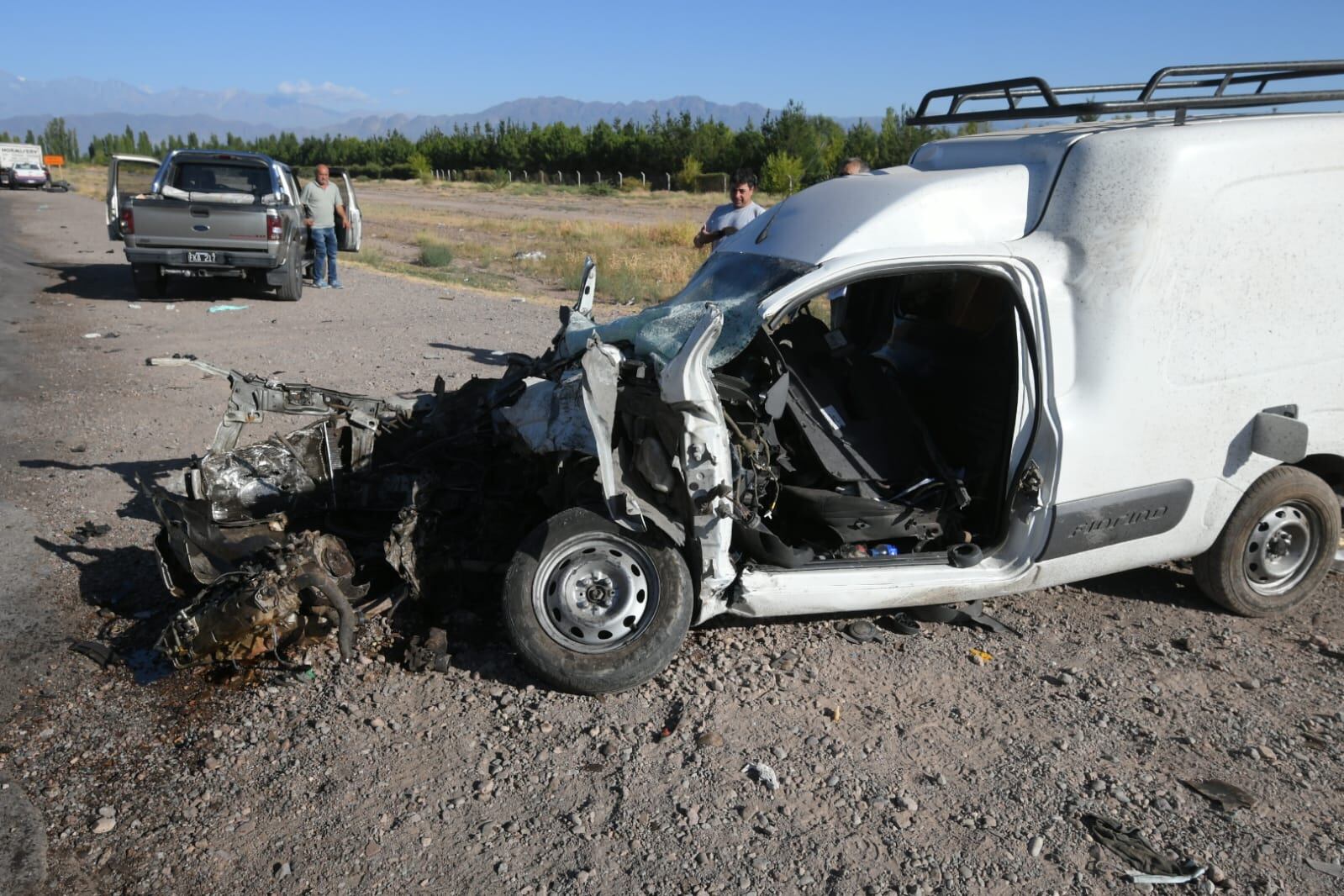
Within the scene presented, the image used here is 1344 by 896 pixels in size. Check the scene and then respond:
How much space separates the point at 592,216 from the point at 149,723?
1448 inches

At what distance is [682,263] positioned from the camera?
19.3m

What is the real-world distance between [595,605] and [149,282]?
12748 mm

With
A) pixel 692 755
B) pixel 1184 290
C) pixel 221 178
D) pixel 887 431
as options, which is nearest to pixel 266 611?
pixel 692 755

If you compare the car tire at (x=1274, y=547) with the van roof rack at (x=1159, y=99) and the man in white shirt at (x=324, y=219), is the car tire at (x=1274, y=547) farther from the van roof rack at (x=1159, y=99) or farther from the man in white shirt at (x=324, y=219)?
the man in white shirt at (x=324, y=219)

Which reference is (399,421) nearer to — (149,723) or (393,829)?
(149,723)

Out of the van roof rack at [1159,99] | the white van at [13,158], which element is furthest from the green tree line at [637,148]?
the van roof rack at [1159,99]

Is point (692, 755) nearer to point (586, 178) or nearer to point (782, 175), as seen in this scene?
point (782, 175)

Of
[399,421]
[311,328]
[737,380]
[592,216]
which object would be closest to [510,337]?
[311,328]

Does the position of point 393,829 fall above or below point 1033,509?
below

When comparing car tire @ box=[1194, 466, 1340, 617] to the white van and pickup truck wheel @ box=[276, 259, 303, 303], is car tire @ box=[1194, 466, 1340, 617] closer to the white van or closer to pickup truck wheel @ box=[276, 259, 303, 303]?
pickup truck wheel @ box=[276, 259, 303, 303]

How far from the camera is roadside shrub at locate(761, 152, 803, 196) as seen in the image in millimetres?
49344

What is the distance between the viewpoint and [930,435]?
4.80m

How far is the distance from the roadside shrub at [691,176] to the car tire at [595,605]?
57.9 m

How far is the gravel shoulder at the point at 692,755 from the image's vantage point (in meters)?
3.04
